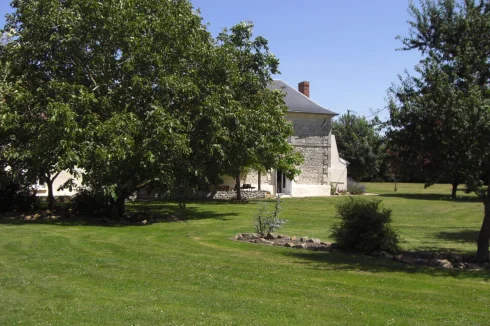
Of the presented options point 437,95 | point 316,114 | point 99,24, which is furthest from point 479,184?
point 316,114

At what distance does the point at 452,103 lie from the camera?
31.7 feet

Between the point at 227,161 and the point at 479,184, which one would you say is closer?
the point at 479,184

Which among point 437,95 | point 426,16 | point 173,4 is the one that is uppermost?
point 173,4

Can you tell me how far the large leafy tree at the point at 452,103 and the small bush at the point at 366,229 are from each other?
64.7 inches

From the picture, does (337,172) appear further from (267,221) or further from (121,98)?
(267,221)

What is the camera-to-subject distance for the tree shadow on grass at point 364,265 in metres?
9.56

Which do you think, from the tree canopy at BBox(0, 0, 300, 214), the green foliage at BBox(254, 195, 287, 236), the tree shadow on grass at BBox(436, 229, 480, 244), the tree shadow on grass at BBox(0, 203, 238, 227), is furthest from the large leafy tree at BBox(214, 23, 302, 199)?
the tree shadow on grass at BBox(436, 229, 480, 244)

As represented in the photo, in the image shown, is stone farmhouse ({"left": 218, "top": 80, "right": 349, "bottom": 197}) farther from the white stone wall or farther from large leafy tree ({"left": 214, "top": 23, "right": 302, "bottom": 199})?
large leafy tree ({"left": 214, "top": 23, "right": 302, "bottom": 199})

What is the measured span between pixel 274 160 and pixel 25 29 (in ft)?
38.1

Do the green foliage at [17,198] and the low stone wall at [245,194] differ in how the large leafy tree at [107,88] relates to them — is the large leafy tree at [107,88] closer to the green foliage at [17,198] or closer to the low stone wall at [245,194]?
the green foliage at [17,198]

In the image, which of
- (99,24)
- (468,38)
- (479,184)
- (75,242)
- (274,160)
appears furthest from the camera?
(274,160)

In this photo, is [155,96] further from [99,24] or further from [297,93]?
[297,93]

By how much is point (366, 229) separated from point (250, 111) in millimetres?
9185

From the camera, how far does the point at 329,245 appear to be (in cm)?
1277
